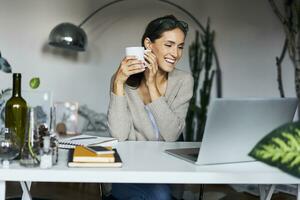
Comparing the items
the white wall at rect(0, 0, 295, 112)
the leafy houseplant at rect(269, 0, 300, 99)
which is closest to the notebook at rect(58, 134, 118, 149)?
the white wall at rect(0, 0, 295, 112)

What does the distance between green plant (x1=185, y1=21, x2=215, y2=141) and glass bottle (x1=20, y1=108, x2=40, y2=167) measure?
8.86 ft

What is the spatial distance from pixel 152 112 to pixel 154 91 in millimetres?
93

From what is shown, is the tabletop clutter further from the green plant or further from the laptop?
the green plant

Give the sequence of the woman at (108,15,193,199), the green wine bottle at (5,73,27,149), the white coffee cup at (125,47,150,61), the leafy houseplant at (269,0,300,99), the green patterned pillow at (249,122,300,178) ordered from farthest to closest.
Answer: the leafy houseplant at (269,0,300,99), the woman at (108,15,193,199), the white coffee cup at (125,47,150,61), the green wine bottle at (5,73,27,149), the green patterned pillow at (249,122,300,178)

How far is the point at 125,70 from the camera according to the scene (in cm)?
158

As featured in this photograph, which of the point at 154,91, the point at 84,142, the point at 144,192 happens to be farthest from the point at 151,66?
the point at 144,192

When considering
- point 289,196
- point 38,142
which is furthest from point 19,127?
point 289,196

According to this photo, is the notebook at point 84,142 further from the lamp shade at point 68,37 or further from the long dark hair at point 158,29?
the lamp shade at point 68,37

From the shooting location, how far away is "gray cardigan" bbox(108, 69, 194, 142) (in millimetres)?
1646

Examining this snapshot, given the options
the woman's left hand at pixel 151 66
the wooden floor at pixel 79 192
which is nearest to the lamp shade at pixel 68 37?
the wooden floor at pixel 79 192

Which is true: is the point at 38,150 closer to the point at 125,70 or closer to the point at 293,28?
the point at 125,70

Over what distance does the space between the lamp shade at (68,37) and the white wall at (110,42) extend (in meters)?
0.50

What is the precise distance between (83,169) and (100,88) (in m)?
2.76

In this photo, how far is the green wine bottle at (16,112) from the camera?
1.22 metres
